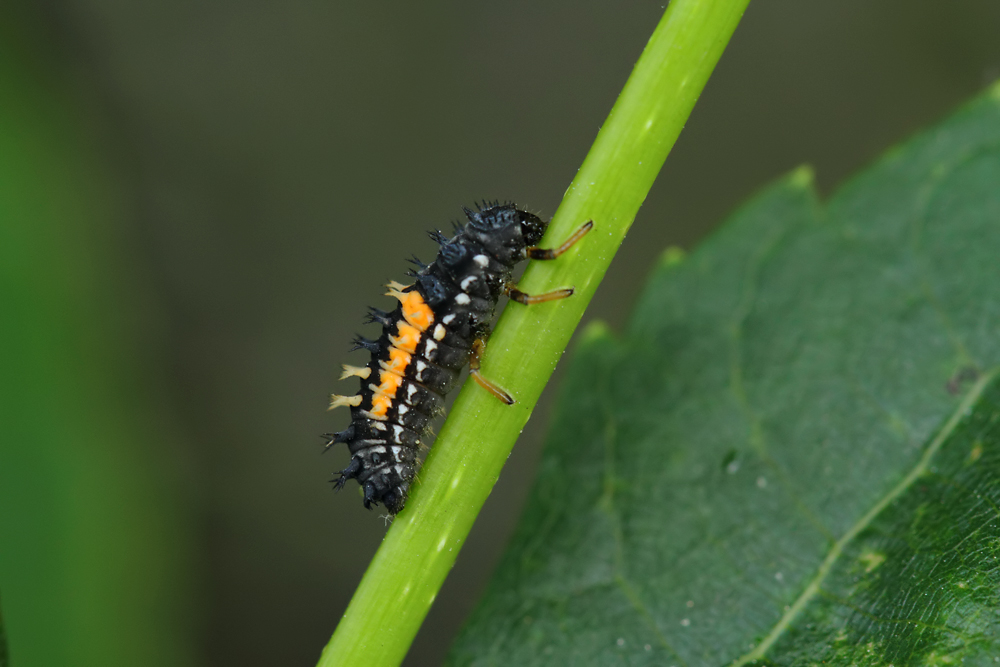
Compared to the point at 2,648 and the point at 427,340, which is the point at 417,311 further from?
the point at 2,648

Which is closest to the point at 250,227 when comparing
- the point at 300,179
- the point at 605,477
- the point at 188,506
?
the point at 300,179

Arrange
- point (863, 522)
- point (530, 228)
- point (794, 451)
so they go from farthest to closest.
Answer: point (530, 228) < point (794, 451) < point (863, 522)

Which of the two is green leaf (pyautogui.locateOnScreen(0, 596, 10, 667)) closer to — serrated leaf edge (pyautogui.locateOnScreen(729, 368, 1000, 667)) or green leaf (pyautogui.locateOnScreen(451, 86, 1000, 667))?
green leaf (pyautogui.locateOnScreen(451, 86, 1000, 667))

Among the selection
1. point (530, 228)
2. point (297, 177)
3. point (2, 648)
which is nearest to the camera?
point (2, 648)

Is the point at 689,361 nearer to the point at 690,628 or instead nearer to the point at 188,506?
the point at 690,628

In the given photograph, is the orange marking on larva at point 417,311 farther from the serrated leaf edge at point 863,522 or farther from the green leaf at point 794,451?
the serrated leaf edge at point 863,522

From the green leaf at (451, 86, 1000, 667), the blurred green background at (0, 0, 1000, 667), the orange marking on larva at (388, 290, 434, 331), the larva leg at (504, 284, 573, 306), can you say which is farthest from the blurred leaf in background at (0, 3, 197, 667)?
the larva leg at (504, 284, 573, 306)

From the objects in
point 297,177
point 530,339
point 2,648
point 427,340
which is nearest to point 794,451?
point 530,339
